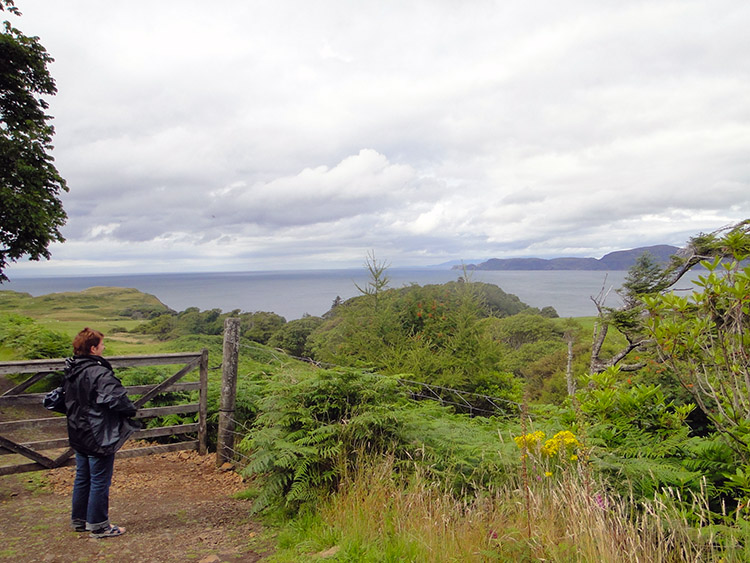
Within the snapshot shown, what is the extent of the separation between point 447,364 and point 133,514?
21.8ft

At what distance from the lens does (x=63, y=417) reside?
6402 millimetres

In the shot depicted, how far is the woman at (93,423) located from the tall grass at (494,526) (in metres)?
1.79

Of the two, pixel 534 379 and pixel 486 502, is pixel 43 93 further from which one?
pixel 534 379

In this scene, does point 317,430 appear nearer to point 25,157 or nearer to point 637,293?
point 637,293

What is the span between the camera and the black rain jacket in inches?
167

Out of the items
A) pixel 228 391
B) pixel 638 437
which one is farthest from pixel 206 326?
pixel 638 437

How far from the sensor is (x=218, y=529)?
4.66 metres

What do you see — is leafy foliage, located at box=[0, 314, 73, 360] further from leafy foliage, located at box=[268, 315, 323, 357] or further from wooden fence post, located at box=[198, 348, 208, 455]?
leafy foliage, located at box=[268, 315, 323, 357]

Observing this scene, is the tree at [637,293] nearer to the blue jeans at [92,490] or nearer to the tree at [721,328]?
the tree at [721,328]

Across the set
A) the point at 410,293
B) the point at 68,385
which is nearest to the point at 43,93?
the point at 410,293

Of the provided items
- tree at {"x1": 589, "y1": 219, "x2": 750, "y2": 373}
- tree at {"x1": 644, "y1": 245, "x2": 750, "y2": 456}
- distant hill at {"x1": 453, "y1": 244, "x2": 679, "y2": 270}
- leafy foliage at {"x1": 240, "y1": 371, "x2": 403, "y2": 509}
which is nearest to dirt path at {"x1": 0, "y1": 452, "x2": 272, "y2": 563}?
leafy foliage at {"x1": 240, "y1": 371, "x2": 403, "y2": 509}

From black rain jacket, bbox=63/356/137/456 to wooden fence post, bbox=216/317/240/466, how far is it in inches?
79.7

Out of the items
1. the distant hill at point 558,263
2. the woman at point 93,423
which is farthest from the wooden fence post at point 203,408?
the distant hill at point 558,263

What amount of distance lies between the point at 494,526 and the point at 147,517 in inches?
149
